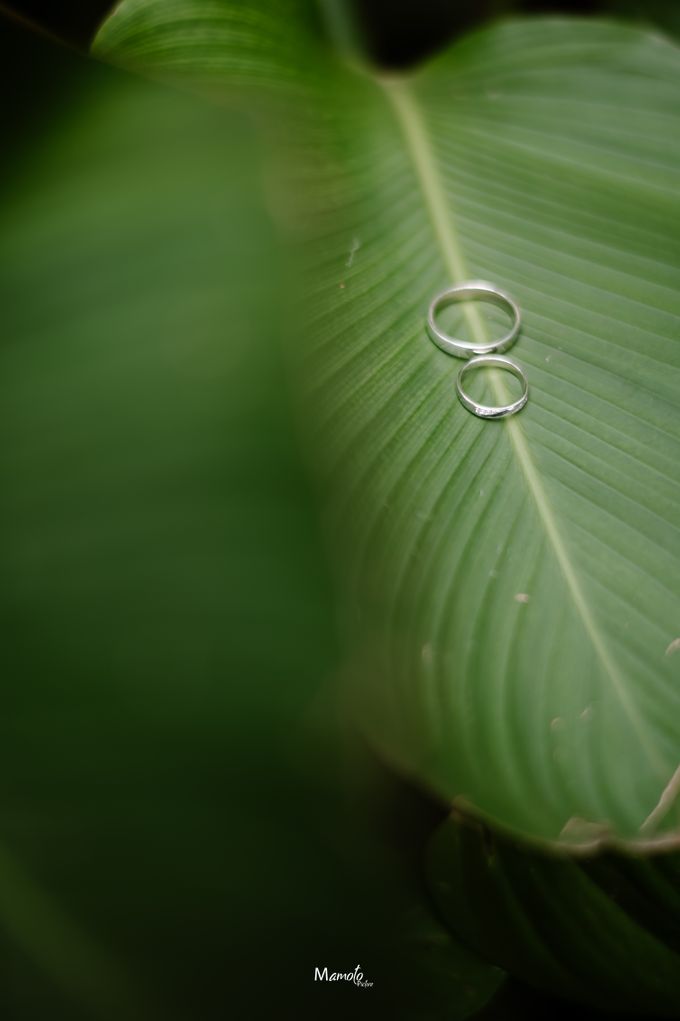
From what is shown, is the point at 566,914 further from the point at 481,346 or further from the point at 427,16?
the point at 427,16

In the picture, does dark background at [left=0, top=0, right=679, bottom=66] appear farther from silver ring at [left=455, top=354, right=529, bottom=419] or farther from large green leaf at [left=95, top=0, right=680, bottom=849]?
silver ring at [left=455, top=354, right=529, bottom=419]

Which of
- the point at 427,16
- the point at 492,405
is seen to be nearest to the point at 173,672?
the point at 492,405

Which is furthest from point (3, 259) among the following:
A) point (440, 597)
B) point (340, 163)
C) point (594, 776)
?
point (594, 776)

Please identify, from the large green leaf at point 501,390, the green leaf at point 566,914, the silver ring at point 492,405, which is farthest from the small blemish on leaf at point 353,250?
the green leaf at point 566,914

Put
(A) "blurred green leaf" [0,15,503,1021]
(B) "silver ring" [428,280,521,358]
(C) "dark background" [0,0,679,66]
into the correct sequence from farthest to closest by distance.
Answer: (C) "dark background" [0,0,679,66] → (B) "silver ring" [428,280,521,358] → (A) "blurred green leaf" [0,15,503,1021]

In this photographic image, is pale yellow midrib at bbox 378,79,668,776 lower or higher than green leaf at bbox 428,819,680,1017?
higher

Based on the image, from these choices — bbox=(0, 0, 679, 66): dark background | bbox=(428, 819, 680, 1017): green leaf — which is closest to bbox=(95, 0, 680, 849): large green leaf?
bbox=(428, 819, 680, 1017): green leaf

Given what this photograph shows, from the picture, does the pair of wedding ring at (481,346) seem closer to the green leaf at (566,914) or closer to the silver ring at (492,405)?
the silver ring at (492,405)
